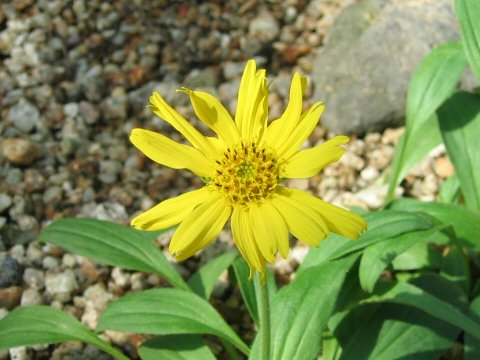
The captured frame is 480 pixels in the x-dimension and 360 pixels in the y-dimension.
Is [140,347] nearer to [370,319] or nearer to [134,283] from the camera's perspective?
[134,283]

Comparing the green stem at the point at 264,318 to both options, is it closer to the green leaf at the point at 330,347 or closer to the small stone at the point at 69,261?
the green leaf at the point at 330,347

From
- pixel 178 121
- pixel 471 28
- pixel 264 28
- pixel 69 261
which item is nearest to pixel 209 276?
pixel 69 261

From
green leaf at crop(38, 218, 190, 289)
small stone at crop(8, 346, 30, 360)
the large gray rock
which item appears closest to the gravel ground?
small stone at crop(8, 346, 30, 360)

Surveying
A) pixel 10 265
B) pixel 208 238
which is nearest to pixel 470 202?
pixel 208 238

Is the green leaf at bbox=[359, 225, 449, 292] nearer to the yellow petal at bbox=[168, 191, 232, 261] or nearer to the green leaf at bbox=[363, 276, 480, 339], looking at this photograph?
the green leaf at bbox=[363, 276, 480, 339]

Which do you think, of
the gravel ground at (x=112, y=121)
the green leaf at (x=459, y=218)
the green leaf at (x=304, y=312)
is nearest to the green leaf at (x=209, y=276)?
the gravel ground at (x=112, y=121)

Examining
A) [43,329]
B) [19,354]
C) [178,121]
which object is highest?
[178,121]

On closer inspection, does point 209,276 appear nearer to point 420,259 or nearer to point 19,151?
point 420,259
